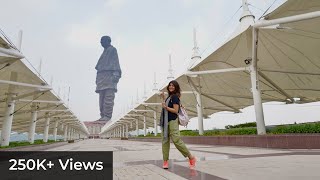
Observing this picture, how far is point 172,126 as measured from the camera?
528 cm

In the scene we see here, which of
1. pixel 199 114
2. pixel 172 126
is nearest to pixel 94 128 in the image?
pixel 199 114

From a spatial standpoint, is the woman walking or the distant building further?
the distant building

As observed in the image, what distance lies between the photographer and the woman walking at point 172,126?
520 centimetres

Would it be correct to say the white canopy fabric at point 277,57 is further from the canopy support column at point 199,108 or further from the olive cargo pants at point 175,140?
the olive cargo pants at point 175,140

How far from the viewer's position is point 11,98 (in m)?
19.2

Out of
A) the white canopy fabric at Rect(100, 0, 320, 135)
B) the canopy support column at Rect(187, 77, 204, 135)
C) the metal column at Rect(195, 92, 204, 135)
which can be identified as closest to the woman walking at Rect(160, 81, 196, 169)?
the white canopy fabric at Rect(100, 0, 320, 135)

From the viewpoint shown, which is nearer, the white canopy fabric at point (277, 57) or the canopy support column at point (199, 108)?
the white canopy fabric at point (277, 57)

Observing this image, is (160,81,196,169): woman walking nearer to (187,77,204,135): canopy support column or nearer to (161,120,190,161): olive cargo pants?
(161,120,190,161): olive cargo pants

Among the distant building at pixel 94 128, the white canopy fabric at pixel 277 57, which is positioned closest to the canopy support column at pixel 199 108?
the white canopy fabric at pixel 277 57

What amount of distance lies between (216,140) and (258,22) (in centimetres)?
714

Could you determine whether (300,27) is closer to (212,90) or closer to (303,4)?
(303,4)

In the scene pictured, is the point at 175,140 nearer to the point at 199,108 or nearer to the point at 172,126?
the point at 172,126

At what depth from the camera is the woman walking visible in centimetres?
520

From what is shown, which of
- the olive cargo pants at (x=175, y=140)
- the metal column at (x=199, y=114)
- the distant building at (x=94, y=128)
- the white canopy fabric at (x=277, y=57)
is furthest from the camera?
the distant building at (x=94, y=128)
